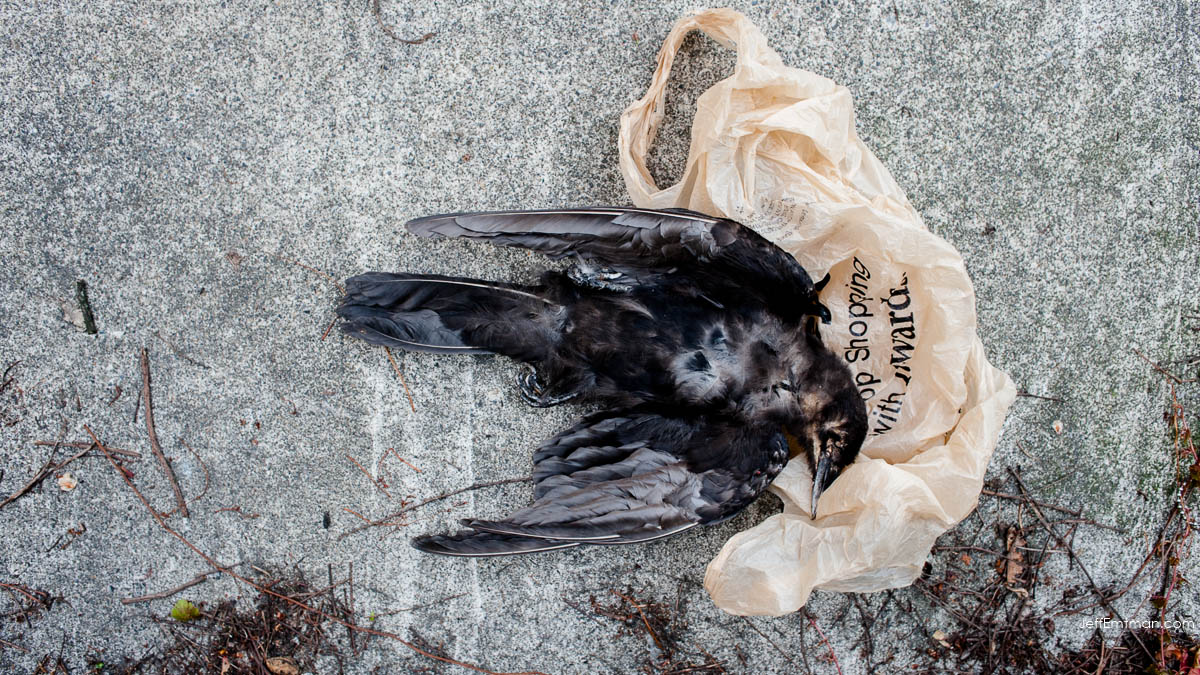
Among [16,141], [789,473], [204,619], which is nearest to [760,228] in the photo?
[789,473]

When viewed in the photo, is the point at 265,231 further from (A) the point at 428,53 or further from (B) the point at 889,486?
(B) the point at 889,486

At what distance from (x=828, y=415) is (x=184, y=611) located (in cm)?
218

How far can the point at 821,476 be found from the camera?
1.96 m

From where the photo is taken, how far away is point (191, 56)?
2.27 metres

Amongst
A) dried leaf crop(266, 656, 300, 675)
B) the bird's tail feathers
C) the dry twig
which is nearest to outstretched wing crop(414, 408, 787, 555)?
the bird's tail feathers

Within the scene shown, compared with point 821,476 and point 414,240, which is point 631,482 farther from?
point 414,240

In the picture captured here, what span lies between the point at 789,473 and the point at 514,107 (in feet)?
4.86

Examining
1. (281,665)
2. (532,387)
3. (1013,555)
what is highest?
(532,387)

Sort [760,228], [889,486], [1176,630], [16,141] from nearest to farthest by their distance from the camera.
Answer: [889,486]
[760,228]
[16,141]
[1176,630]

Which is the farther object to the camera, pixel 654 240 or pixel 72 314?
pixel 72 314

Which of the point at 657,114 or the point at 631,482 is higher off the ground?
the point at 657,114

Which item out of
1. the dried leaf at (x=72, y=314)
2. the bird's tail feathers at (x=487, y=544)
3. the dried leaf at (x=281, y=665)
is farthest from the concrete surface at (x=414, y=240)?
the bird's tail feathers at (x=487, y=544)

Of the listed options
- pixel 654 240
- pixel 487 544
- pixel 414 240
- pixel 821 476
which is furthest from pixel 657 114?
pixel 487 544

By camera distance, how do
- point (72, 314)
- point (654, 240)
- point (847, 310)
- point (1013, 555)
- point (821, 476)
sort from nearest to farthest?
point (654, 240) < point (821, 476) < point (847, 310) < point (72, 314) < point (1013, 555)
